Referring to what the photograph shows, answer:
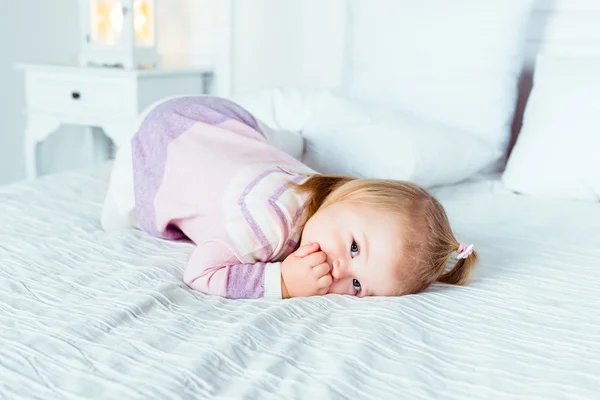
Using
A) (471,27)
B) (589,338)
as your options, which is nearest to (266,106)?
(471,27)

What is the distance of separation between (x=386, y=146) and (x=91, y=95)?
1.21 m

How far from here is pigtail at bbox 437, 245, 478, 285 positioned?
1043 mm

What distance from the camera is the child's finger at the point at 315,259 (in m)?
0.96

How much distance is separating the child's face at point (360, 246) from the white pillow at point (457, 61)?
92 cm

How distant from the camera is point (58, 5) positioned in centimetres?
278

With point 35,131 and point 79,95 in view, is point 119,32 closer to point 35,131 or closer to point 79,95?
point 79,95

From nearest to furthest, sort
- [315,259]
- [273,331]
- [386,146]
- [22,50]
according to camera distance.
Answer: [273,331]
[315,259]
[386,146]
[22,50]

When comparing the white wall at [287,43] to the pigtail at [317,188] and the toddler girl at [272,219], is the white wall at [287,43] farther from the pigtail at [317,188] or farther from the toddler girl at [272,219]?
the pigtail at [317,188]

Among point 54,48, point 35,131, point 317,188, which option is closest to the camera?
point 317,188

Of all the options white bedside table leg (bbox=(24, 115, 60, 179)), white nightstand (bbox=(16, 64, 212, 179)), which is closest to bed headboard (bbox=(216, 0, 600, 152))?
white nightstand (bbox=(16, 64, 212, 179))

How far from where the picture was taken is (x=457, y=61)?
1.84 m

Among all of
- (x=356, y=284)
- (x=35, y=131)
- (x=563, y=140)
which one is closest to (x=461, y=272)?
(x=356, y=284)

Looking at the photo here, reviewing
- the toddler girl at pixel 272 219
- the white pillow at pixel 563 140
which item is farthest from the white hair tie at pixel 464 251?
the white pillow at pixel 563 140

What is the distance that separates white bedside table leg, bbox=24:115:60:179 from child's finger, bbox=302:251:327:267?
5.60 ft
